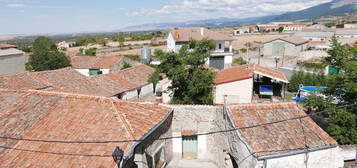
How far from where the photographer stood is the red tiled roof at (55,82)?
2044 centimetres

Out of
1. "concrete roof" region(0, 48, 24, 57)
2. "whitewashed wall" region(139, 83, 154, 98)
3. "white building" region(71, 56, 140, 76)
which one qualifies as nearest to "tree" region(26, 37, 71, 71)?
"white building" region(71, 56, 140, 76)

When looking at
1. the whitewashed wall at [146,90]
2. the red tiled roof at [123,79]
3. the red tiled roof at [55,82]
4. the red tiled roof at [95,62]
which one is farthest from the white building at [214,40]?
the red tiled roof at [55,82]

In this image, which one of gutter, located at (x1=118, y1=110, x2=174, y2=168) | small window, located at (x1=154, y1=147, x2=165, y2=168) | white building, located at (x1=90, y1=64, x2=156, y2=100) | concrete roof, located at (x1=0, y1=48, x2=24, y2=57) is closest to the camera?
gutter, located at (x1=118, y1=110, x2=174, y2=168)

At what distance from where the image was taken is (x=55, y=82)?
22891mm

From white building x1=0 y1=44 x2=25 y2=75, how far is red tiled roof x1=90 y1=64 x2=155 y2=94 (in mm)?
17802

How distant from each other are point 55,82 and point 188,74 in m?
12.4

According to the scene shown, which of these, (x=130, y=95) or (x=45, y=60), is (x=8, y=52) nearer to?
(x=45, y=60)

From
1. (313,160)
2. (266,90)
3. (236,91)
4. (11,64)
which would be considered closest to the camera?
(313,160)

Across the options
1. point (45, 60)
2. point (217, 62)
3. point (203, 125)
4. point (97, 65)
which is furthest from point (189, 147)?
point (217, 62)

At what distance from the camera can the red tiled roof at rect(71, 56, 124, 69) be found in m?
37.3

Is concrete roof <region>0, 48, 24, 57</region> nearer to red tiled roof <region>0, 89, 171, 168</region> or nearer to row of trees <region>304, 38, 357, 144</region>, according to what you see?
red tiled roof <region>0, 89, 171, 168</region>

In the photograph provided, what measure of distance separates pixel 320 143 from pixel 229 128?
415cm

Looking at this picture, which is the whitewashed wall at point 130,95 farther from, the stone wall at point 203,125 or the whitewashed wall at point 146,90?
the stone wall at point 203,125

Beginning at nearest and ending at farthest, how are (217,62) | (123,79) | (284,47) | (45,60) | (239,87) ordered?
(239,87) < (123,79) < (45,60) < (217,62) < (284,47)
